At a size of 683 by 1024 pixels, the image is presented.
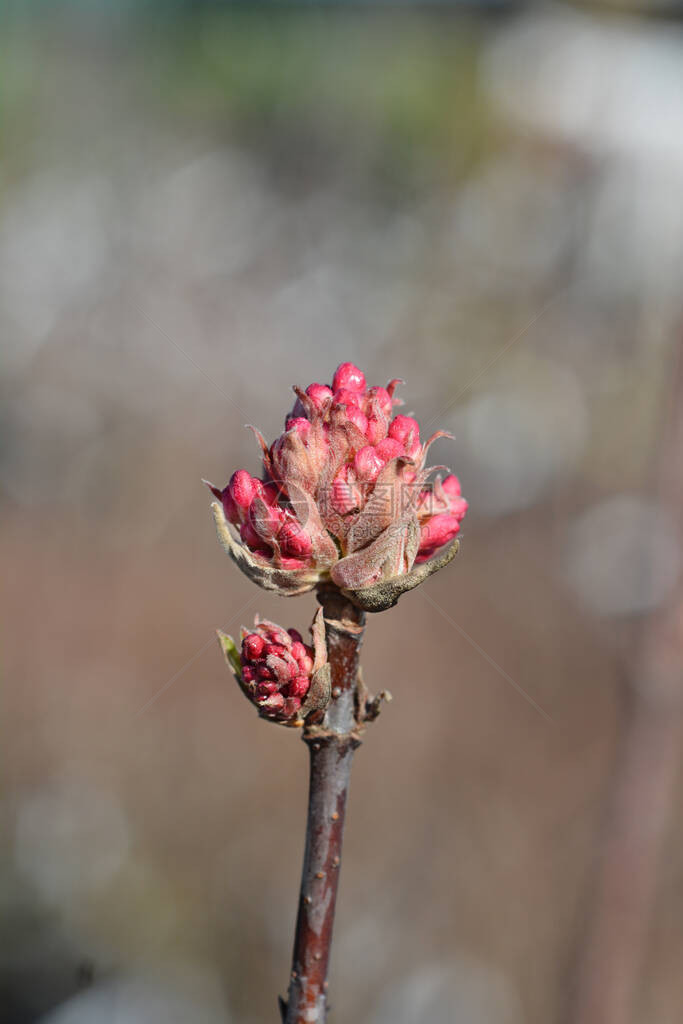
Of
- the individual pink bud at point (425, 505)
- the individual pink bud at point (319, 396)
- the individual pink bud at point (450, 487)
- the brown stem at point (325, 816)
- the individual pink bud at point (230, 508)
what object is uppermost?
the individual pink bud at point (450, 487)

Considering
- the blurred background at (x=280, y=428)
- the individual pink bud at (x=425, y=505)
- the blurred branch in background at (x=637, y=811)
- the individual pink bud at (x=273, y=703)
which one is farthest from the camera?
the blurred background at (x=280, y=428)

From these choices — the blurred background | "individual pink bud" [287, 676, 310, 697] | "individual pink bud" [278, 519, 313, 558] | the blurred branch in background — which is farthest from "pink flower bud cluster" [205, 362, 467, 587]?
the blurred background

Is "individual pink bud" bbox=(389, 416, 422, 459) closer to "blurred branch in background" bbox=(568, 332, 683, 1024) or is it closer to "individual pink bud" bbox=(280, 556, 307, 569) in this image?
"individual pink bud" bbox=(280, 556, 307, 569)

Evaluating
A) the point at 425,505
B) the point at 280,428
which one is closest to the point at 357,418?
the point at 425,505

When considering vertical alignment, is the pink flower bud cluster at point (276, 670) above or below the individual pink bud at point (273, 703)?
above

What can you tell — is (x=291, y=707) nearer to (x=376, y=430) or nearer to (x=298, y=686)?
(x=298, y=686)

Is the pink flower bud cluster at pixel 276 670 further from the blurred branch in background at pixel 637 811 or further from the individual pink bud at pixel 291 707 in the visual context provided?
the blurred branch in background at pixel 637 811

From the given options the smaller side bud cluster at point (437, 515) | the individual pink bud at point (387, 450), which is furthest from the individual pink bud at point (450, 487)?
the individual pink bud at point (387, 450)

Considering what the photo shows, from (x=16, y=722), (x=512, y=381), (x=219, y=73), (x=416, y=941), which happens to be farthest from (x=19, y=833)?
(x=219, y=73)
